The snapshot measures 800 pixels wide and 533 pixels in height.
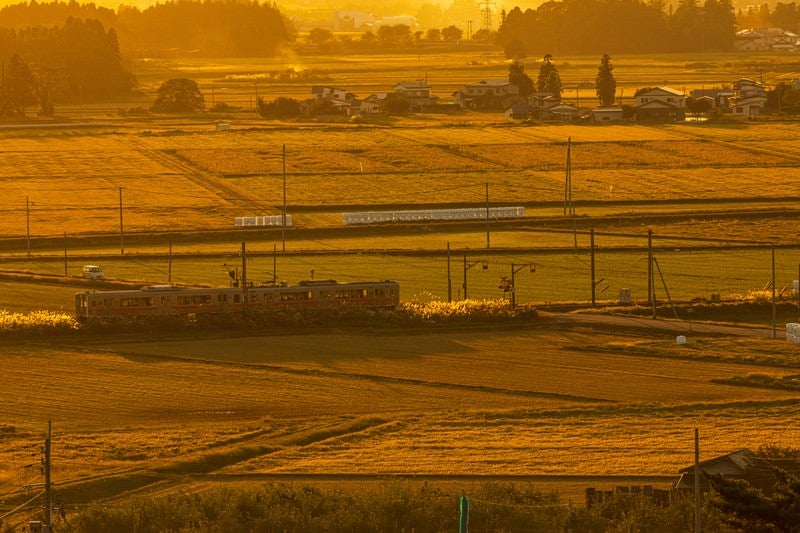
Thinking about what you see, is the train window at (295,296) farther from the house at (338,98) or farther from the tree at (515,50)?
the tree at (515,50)

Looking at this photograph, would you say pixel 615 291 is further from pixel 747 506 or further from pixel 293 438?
pixel 747 506

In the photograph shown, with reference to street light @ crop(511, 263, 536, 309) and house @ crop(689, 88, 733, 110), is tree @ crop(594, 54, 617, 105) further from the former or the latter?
street light @ crop(511, 263, 536, 309)

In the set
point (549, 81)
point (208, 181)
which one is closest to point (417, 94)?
point (549, 81)

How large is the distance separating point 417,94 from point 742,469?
56903 mm

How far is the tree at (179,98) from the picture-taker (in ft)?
237

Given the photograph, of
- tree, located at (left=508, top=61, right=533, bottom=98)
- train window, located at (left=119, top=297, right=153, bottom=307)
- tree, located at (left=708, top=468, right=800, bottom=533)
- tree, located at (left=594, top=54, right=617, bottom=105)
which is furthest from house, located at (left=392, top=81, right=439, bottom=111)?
tree, located at (left=708, top=468, right=800, bottom=533)

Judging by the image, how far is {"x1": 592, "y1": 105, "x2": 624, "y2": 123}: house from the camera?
219ft

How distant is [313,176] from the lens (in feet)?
160

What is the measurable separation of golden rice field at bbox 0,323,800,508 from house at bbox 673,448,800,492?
1011 millimetres

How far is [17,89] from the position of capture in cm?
7200

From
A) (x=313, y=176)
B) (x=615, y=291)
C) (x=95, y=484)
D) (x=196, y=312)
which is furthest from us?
(x=313, y=176)

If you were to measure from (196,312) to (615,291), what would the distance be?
26.5ft

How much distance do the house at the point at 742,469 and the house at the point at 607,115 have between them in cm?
4967

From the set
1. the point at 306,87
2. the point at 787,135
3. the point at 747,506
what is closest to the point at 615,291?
the point at 747,506
